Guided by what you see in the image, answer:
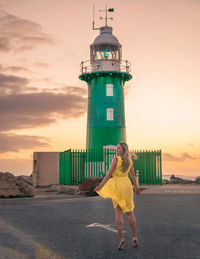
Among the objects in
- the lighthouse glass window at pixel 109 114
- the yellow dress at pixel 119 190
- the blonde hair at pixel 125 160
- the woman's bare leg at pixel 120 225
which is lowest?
the woman's bare leg at pixel 120 225

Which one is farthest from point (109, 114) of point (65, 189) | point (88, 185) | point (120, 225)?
point (120, 225)

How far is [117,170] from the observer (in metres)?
6.30

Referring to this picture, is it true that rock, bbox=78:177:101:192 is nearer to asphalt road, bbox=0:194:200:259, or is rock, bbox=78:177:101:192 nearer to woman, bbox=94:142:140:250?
asphalt road, bbox=0:194:200:259

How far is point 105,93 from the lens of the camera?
29.3 meters

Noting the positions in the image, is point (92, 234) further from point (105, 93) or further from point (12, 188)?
point (105, 93)

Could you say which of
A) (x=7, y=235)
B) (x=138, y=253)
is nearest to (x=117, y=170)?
(x=138, y=253)

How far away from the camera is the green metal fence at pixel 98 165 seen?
Result: 2425 centimetres

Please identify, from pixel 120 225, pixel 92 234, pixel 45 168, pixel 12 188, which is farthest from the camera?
pixel 45 168

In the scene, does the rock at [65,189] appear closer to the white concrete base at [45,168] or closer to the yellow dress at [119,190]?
the white concrete base at [45,168]

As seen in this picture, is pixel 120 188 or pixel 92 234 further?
pixel 92 234

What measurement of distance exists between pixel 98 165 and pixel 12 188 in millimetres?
9333

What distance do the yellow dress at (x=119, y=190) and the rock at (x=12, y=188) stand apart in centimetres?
1003

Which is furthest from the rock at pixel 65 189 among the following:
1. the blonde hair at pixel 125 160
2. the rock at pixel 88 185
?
the blonde hair at pixel 125 160

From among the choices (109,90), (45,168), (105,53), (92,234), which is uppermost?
(105,53)
